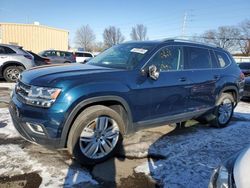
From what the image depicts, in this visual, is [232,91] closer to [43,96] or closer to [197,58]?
[197,58]

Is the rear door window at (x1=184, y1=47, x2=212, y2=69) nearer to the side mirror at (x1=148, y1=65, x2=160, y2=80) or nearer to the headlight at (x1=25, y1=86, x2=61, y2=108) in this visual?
the side mirror at (x1=148, y1=65, x2=160, y2=80)

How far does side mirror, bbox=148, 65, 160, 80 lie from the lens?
4.02 meters

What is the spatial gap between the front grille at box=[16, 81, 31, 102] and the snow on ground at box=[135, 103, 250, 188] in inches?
72.9

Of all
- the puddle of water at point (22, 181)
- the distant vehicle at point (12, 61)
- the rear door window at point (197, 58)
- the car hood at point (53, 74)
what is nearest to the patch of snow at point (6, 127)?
the car hood at point (53, 74)

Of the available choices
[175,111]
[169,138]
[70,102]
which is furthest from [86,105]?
[169,138]

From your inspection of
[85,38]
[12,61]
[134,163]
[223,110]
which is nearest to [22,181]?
[134,163]

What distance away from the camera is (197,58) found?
16.9 feet

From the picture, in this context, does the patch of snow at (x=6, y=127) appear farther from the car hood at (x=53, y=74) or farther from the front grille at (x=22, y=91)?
the car hood at (x=53, y=74)

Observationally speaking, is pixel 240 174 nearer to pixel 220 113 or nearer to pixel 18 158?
pixel 18 158

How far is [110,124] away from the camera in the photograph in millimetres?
3863

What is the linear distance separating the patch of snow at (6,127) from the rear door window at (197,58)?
132 inches

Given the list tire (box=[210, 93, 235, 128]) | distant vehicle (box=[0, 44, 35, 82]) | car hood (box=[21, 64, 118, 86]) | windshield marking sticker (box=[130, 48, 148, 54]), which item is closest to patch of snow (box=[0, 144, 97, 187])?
car hood (box=[21, 64, 118, 86])

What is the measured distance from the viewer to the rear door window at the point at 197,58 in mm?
4895

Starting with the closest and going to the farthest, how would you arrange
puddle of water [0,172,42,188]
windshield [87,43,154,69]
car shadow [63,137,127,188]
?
puddle of water [0,172,42,188]
car shadow [63,137,127,188]
windshield [87,43,154,69]
